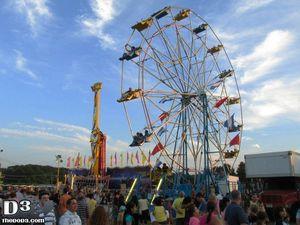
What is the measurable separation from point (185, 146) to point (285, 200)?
1016 centimetres

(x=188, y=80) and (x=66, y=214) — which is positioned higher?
(x=188, y=80)

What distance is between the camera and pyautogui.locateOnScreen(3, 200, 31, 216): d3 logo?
7086 millimetres

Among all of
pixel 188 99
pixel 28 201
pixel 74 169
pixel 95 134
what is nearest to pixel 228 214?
pixel 28 201

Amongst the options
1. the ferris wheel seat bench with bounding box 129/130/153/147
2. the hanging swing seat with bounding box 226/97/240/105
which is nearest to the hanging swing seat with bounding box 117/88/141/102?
the ferris wheel seat bench with bounding box 129/130/153/147

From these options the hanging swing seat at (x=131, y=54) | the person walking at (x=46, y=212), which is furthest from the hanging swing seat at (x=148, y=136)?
the person walking at (x=46, y=212)

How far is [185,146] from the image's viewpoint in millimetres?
28812

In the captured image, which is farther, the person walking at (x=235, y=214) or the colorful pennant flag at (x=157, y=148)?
the colorful pennant flag at (x=157, y=148)

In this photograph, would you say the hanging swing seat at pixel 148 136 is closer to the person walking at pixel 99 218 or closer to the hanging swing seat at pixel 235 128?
the hanging swing seat at pixel 235 128

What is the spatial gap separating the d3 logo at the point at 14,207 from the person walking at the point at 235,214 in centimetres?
331

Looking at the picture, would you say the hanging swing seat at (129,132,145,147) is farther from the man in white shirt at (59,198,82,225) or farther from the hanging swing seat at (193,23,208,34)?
the man in white shirt at (59,198,82,225)

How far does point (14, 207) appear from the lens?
713 cm

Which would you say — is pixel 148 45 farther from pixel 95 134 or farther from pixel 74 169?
pixel 74 169

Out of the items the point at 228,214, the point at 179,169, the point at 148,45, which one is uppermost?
the point at 148,45

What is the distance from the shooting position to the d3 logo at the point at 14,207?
7086mm
